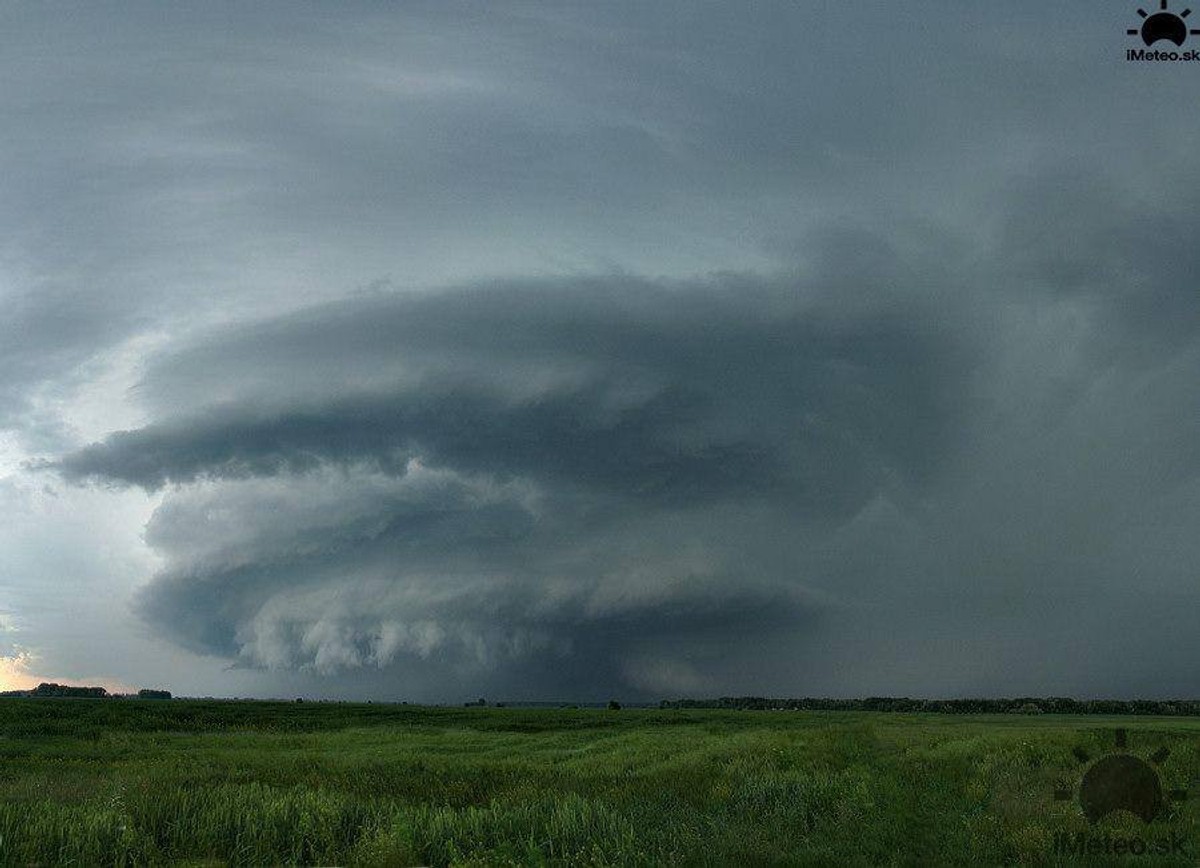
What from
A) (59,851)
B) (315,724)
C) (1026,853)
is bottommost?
(315,724)

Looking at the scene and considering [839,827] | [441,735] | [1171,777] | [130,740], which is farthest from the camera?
[441,735]

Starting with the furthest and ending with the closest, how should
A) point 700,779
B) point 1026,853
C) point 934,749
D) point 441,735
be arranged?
1. point 441,735
2. point 934,749
3. point 700,779
4. point 1026,853

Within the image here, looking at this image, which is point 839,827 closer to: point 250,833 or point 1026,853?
point 1026,853

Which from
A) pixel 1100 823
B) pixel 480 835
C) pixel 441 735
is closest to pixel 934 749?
pixel 1100 823

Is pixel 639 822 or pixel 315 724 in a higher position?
pixel 639 822

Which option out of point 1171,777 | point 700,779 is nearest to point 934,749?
point 1171,777

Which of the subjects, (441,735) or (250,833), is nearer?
(250,833)

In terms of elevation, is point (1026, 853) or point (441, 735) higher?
point (1026, 853)

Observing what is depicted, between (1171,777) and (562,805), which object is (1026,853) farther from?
(1171,777)

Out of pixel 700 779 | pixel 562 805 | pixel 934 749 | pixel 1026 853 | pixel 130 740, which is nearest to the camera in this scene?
pixel 1026 853
